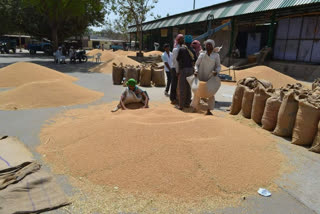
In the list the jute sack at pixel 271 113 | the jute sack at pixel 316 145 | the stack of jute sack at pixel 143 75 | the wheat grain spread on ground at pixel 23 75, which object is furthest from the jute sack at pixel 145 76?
the jute sack at pixel 316 145

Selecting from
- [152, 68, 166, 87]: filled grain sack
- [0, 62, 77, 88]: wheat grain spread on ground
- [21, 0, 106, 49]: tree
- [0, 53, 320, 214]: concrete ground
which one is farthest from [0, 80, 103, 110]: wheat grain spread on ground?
[21, 0, 106, 49]: tree

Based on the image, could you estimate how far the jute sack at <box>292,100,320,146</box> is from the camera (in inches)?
118

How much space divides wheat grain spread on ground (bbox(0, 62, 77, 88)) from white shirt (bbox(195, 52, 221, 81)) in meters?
5.15

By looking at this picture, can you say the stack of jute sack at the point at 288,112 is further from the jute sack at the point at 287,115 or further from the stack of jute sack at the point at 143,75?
the stack of jute sack at the point at 143,75

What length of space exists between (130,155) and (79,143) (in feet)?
2.39

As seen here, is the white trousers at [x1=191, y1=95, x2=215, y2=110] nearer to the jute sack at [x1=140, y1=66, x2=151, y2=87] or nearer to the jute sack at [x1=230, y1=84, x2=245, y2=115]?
the jute sack at [x1=230, y1=84, x2=245, y2=115]

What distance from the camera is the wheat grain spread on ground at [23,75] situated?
7.35m

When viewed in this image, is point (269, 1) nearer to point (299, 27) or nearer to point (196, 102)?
point (299, 27)

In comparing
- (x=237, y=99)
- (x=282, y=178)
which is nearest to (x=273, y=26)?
(x=237, y=99)

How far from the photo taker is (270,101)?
11.9 ft

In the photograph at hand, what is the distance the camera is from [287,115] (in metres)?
3.34

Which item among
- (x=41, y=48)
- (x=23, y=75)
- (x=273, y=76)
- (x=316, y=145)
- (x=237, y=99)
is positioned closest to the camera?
(x=316, y=145)

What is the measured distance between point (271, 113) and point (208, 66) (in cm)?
139

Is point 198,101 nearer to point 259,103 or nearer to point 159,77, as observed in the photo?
point 259,103
